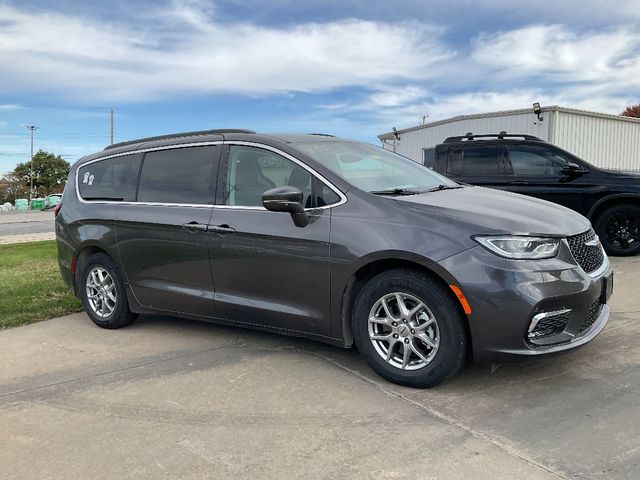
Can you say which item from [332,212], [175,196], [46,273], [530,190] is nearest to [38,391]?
[175,196]

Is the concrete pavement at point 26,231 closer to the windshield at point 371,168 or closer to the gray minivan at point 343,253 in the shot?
the gray minivan at point 343,253

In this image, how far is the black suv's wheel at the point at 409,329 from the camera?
3.67 metres

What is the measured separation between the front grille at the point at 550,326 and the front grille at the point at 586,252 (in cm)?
40

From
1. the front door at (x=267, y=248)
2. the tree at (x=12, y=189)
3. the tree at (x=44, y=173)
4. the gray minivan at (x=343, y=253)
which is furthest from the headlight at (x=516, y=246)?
the tree at (x=12, y=189)

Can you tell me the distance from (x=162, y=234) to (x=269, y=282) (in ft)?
4.00

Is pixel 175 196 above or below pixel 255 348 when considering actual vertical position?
above

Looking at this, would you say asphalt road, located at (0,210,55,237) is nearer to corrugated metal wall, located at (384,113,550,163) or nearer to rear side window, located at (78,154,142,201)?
corrugated metal wall, located at (384,113,550,163)

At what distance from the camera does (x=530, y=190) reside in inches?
374

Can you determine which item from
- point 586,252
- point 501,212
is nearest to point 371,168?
point 501,212

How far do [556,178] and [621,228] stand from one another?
4.04 ft

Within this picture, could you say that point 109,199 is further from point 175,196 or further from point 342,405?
point 342,405

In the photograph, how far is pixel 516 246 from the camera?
3586 mm

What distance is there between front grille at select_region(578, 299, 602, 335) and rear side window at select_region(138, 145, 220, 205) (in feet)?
9.40

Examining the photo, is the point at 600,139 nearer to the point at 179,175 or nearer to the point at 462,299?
the point at 179,175
